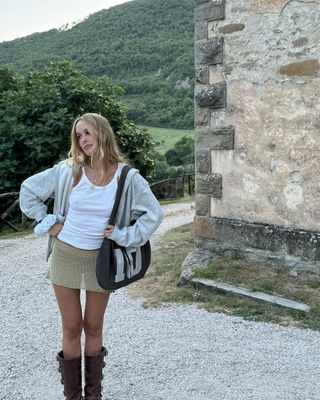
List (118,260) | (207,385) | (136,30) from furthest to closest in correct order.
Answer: (136,30)
(207,385)
(118,260)

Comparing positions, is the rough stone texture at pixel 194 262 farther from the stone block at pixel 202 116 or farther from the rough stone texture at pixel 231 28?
the rough stone texture at pixel 231 28

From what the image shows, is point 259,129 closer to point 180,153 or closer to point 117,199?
point 117,199

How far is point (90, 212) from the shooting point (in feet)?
9.32

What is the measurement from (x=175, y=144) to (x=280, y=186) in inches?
761

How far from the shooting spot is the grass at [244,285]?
4762 millimetres

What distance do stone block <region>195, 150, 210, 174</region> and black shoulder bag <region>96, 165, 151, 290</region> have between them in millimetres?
3401

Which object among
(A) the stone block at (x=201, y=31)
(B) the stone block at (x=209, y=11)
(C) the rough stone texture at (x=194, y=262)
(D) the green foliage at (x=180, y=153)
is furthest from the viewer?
(D) the green foliage at (x=180, y=153)

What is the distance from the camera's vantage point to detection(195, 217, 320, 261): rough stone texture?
5.49 meters

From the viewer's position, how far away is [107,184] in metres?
2.86

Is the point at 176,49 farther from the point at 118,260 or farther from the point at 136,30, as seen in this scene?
the point at 118,260

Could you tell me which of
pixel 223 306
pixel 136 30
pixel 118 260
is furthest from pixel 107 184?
pixel 136 30

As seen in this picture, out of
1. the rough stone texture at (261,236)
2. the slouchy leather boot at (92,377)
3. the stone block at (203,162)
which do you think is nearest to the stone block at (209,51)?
the stone block at (203,162)

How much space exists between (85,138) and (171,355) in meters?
1.99

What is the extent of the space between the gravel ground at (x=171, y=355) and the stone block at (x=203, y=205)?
1.48 m
